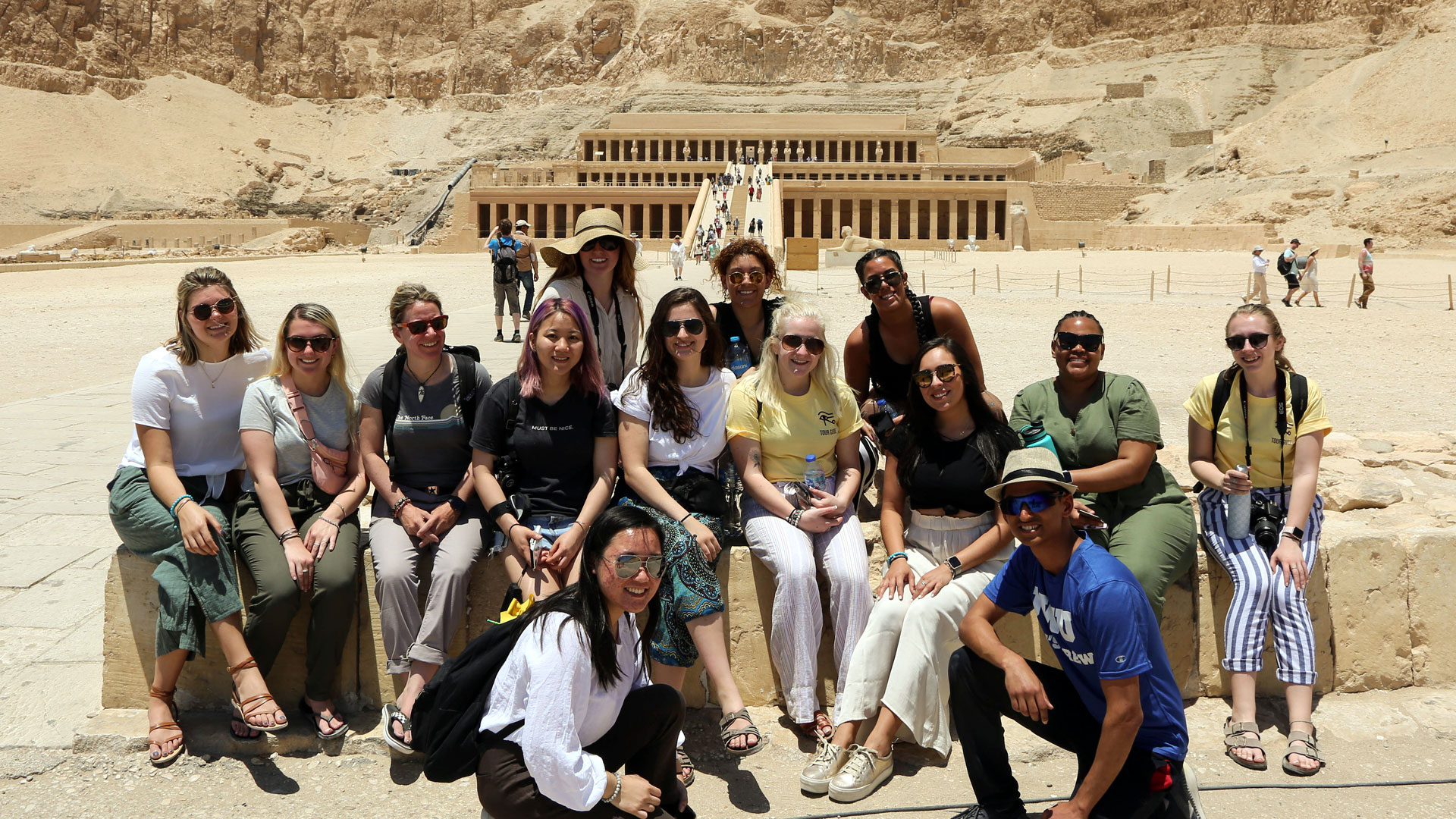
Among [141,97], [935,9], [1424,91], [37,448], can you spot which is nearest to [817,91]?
[935,9]

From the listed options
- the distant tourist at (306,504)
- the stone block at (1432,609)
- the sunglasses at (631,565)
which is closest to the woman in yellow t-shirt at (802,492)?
the sunglasses at (631,565)

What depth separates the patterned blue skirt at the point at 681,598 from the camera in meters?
4.07

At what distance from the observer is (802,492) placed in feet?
15.1

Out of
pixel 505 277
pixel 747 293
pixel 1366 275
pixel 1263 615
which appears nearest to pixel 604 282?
pixel 747 293

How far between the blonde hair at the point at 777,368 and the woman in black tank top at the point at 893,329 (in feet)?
1.74

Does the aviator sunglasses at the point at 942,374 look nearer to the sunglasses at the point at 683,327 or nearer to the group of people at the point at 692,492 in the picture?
the group of people at the point at 692,492

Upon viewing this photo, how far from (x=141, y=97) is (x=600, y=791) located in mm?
89913

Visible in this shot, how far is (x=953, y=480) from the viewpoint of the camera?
4.50 m

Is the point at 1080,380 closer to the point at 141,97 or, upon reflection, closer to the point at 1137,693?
the point at 1137,693

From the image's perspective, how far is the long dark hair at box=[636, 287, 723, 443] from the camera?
462 centimetres

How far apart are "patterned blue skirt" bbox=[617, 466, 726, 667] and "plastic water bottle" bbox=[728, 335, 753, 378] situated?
1292 millimetres

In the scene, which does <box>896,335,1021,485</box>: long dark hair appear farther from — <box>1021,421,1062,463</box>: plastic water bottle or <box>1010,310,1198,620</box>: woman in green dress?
<box>1010,310,1198,620</box>: woman in green dress

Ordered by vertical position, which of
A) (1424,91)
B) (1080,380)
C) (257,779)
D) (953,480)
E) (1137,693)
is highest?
A: (1424,91)

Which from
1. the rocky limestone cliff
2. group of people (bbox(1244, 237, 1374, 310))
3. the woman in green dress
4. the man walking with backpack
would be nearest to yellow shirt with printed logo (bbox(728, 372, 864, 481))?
the woman in green dress
